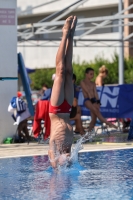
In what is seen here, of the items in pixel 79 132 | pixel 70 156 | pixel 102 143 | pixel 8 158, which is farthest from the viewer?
pixel 79 132

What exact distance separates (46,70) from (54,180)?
128 ft

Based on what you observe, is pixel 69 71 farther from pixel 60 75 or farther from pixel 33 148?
pixel 33 148

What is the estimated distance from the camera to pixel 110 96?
1655 cm

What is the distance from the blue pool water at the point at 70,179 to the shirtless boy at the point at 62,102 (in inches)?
12.8

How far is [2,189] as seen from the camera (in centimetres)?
693

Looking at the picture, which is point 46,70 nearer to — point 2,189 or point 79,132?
point 79,132

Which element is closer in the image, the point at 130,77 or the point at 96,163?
the point at 96,163

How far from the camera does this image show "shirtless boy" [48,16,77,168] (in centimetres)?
809

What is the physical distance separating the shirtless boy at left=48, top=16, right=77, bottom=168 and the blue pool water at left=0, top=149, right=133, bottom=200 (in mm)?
325

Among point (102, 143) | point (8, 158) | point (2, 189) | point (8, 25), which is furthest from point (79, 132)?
point (2, 189)

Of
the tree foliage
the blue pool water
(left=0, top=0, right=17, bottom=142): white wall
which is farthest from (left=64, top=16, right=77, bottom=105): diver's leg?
the tree foliage

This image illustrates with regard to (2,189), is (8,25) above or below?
A: above

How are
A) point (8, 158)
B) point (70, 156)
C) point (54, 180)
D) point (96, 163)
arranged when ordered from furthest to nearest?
point (8, 158), point (96, 163), point (70, 156), point (54, 180)

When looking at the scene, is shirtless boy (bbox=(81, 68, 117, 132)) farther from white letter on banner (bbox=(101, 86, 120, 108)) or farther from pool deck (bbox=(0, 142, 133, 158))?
pool deck (bbox=(0, 142, 133, 158))
